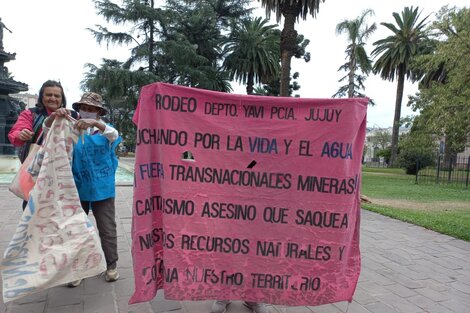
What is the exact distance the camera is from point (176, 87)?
2.47 meters

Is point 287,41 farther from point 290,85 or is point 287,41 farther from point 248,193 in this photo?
point 290,85

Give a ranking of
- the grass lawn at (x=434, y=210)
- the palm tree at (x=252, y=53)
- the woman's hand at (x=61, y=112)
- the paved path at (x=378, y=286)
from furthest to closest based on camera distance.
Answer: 1. the palm tree at (x=252, y=53)
2. the grass lawn at (x=434, y=210)
3. the paved path at (x=378, y=286)
4. the woman's hand at (x=61, y=112)

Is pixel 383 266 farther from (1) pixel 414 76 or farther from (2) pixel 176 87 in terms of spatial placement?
(1) pixel 414 76

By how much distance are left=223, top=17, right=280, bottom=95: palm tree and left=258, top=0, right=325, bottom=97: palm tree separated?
588 inches

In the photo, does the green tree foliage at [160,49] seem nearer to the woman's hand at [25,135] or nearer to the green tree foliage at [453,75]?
the green tree foliage at [453,75]

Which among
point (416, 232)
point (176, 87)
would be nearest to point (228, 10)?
point (416, 232)

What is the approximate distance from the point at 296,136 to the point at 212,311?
152cm

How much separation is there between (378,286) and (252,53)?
25.8m

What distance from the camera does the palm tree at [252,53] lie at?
2777cm

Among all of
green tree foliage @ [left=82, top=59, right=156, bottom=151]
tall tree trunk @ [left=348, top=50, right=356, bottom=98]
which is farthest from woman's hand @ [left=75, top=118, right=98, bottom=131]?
tall tree trunk @ [left=348, top=50, right=356, bottom=98]

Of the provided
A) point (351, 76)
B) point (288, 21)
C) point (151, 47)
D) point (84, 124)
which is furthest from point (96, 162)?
point (351, 76)

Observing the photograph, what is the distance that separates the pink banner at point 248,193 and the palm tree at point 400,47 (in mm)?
31386

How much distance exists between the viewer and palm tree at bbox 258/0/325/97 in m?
12.1

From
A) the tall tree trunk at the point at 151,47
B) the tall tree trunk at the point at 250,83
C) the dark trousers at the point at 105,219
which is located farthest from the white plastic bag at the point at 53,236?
the tall tree trunk at the point at 250,83
